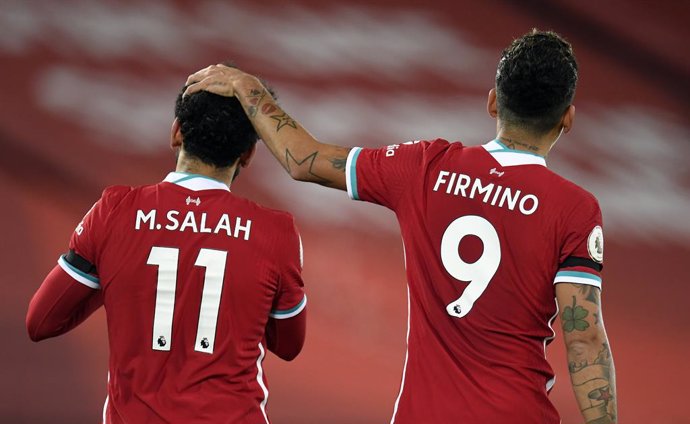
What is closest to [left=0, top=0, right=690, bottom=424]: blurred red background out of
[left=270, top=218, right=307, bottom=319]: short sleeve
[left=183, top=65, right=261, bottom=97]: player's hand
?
[left=270, top=218, right=307, bottom=319]: short sleeve

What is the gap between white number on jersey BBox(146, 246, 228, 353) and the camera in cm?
209

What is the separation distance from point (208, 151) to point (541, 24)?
158 inches

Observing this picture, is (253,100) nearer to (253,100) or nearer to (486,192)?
(253,100)

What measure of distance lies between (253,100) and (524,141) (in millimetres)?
624

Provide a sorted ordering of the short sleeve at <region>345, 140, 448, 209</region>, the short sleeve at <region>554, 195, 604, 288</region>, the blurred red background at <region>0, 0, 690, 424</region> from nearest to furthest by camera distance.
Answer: the short sleeve at <region>554, 195, 604, 288</region> → the short sleeve at <region>345, 140, 448, 209</region> → the blurred red background at <region>0, 0, 690, 424</region>

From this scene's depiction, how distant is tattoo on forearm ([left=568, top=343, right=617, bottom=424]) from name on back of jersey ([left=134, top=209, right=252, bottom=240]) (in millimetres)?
781

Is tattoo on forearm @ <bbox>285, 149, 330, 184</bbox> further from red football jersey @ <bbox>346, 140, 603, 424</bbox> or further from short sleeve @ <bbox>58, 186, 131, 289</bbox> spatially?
short sleeve @ <bbox>58, 186, 131, 289</bbox>

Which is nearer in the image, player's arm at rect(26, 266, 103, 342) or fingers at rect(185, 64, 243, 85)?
player's arm at rect(26, 266, 103, 342)

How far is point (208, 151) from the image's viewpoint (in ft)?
7.41

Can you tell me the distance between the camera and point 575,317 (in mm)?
2062

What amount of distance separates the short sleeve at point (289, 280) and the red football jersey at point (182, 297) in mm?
14

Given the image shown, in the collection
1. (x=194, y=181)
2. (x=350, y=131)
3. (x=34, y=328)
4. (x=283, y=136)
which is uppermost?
(x=350, y=131)

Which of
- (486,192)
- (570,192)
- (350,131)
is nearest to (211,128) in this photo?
(486,192)

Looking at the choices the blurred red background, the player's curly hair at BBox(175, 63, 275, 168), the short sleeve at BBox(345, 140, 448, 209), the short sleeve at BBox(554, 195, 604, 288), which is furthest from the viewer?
the blurred red background
